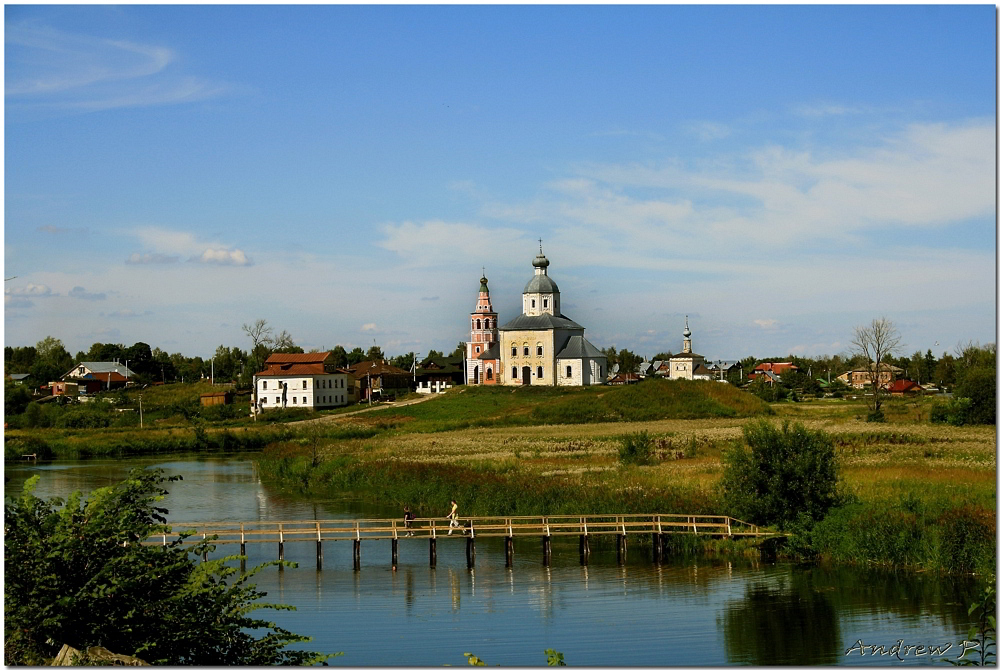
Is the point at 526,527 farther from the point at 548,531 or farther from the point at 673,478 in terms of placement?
the point at 673,478

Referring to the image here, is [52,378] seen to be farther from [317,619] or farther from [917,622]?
[917,622]

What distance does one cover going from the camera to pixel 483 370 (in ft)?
359

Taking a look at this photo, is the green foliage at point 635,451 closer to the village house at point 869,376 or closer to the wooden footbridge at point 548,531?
the wooden footbridge at point 548,531

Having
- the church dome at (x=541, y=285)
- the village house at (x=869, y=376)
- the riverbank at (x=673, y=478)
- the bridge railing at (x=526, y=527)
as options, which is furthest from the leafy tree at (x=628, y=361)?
the bridge railing at (x=526, y=527)

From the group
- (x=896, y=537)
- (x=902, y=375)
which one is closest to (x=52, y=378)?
(x=902, y=375)

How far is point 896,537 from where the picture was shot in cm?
2819

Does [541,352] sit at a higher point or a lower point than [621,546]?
higher

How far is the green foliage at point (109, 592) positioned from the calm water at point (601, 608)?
5.14 m

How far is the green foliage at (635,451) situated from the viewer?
45938 mm

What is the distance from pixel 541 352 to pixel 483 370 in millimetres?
8155

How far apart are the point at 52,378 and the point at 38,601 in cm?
10279

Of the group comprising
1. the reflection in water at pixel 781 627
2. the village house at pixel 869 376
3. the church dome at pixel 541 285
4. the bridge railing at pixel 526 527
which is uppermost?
the church dome at pixel 541 285

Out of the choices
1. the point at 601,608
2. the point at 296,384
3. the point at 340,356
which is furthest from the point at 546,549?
the point at 340,356

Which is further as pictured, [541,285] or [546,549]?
[541,285]
